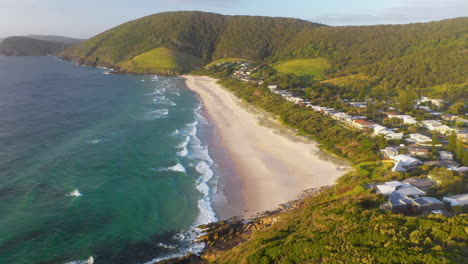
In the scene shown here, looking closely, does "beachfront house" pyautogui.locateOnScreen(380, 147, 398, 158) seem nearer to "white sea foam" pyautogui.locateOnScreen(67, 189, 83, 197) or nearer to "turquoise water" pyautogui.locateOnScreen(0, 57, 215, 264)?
"turquoise water" pyautogui.locateOnScreen(0, 57, 215, 264)

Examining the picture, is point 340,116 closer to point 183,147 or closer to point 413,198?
point 183,147

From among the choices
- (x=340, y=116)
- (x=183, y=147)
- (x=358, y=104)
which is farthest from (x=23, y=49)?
(x=340, y=116)

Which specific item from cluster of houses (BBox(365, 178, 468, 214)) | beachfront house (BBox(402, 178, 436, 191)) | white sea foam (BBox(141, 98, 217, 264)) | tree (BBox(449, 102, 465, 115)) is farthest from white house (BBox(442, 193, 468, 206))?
tree (BBox(449, 102, 465, 115))

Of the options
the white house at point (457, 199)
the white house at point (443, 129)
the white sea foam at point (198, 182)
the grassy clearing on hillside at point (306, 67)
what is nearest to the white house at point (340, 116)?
the white house at point (443, 129)

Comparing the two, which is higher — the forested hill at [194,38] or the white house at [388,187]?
the forested hill at [194,38]

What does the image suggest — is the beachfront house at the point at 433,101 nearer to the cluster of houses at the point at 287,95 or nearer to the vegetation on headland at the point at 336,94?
the vegetation on headland at the point at 336,94

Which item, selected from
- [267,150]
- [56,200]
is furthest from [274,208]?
[56,200]
